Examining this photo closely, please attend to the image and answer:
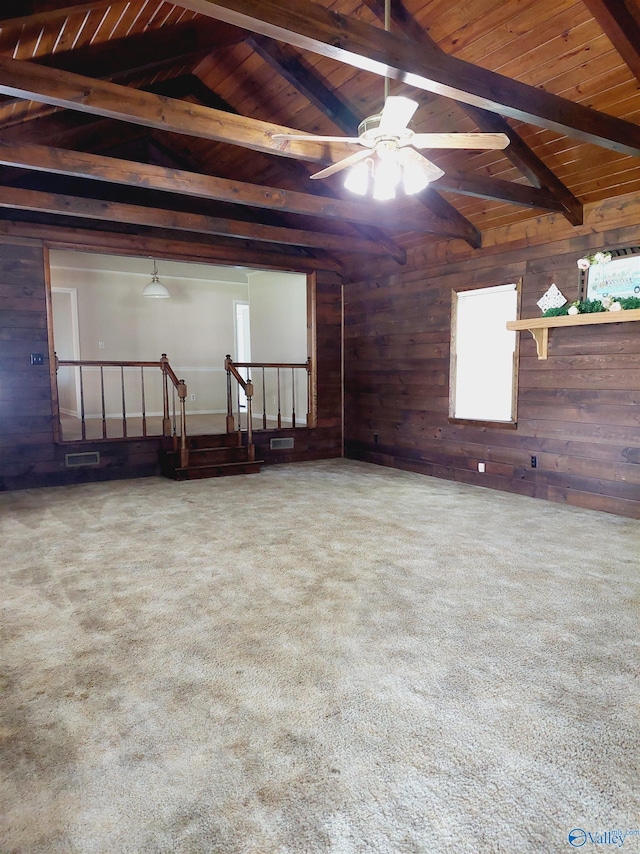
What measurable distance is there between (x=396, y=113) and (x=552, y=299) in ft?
9.10

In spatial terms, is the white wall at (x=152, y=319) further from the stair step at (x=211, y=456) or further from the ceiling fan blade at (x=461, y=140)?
the ceiling fan blade at (x=461, y=140)

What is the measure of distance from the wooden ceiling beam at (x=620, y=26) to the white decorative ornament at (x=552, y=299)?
1825mm

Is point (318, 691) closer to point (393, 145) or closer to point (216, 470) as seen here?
point (393, 145)

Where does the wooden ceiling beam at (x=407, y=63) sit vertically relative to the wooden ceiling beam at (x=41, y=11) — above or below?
below

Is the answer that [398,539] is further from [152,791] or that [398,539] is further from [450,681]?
[152,791]

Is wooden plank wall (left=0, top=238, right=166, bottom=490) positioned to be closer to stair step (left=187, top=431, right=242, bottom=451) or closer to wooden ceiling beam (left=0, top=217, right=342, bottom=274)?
wooden ceiling beam (left=0, top=217, right=342, bottom=274)

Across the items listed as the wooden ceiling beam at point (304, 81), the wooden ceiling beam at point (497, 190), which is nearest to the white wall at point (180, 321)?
the wooden ceiling beam at point (304, 81)

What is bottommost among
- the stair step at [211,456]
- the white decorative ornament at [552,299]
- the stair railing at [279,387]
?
the stair step at [211,456]

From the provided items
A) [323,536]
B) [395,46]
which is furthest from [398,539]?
[395,46]

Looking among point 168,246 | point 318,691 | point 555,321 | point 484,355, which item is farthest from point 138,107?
Result: point 484,355

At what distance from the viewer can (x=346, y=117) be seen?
4562 mm

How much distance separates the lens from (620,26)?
2916mm

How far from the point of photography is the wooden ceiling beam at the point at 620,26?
2.86m

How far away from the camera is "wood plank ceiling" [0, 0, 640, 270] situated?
270cm
